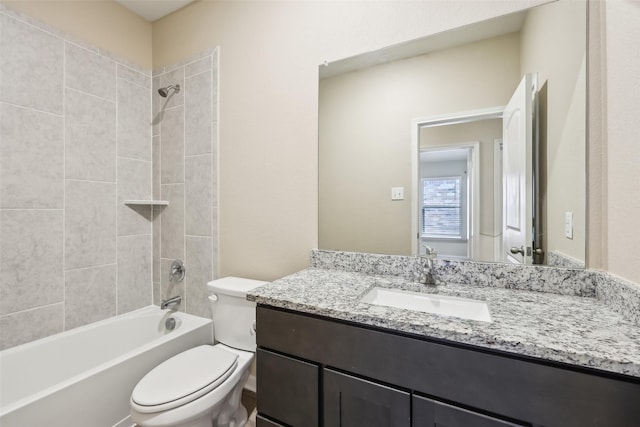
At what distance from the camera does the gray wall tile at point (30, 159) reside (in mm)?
1434

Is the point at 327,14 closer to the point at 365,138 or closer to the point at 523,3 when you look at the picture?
the point at 365,138

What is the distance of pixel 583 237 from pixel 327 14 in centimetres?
152

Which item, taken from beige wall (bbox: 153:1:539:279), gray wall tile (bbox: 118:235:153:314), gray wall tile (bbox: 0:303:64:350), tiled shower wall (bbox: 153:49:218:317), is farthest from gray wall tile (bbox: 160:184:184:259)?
gray wall tile (bbox: 0:303:64:350)

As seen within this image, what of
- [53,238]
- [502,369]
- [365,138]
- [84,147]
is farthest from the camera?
[84,147]

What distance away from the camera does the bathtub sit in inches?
44.4

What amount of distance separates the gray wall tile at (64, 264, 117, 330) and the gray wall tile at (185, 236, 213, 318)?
509 millimetres

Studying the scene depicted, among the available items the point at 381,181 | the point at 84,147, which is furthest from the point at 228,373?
the point at 84,147

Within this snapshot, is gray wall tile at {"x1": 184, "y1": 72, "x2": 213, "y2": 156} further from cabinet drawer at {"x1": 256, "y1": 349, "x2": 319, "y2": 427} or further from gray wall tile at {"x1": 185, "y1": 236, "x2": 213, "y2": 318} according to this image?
cabinet drawer at {"x1": 256, "y1": 349, "x2": 319, "y2": 427}

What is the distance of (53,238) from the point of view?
161 cm

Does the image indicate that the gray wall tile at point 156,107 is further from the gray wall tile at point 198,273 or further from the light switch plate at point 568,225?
the light switch plate at point 568,225

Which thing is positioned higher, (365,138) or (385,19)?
(385,19)

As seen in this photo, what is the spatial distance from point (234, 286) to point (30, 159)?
1349 millimetres

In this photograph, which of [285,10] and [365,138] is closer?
[365,138]

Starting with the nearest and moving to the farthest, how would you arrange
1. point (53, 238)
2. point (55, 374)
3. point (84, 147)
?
point (55, 374) < point (53, 238) < point (84, 147)
